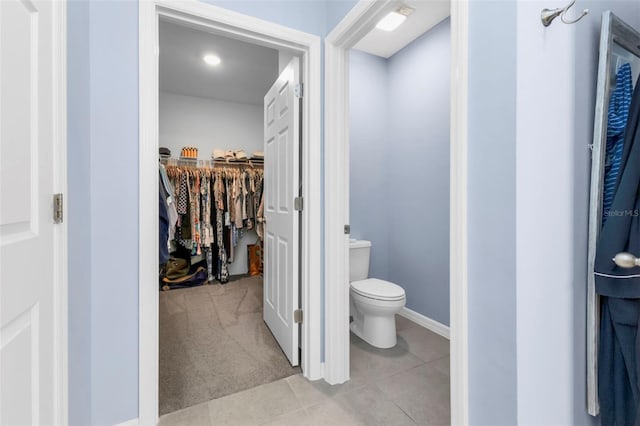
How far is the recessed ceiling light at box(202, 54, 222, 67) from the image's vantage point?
119 inches

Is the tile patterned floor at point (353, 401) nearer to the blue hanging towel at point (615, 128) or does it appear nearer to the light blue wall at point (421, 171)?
the light blue wall at point (421, 171)

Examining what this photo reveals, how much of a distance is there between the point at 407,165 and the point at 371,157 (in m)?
0.35

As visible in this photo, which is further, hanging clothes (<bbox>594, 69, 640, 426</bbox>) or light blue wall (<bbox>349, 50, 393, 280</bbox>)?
light blue wall (<bbox>349, 50, 393, 280</bbox>)

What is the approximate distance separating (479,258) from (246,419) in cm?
136

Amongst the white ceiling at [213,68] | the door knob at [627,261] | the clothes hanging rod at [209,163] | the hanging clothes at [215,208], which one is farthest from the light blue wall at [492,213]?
the clothes hanging rod at [209,163]

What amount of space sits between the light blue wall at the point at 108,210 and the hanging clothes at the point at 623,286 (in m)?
1.87

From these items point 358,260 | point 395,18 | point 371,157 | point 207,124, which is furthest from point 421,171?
point 207,124

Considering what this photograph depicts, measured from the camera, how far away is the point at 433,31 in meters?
2.45

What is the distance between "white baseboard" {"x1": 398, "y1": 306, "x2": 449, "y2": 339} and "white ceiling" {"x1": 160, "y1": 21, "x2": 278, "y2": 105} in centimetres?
284

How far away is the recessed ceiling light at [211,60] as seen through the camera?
3.04m

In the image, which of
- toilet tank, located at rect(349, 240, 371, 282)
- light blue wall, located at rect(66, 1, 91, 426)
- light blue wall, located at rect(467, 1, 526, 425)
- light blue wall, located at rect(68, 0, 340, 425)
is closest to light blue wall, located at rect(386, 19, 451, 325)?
toilet tank, located at rect(349, 240, 371, 282)

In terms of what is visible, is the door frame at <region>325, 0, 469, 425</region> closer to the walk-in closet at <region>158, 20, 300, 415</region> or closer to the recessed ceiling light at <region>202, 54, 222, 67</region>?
the walk-in closet at <region>158, 20, 300, 415</region>
